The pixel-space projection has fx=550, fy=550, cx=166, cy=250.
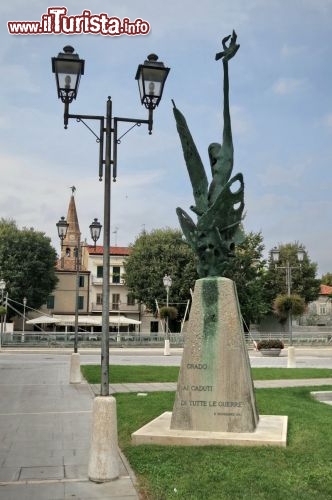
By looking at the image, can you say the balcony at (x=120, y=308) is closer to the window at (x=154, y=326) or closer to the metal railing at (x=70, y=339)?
the window at (x=154, y=326)

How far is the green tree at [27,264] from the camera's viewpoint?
2124 inches

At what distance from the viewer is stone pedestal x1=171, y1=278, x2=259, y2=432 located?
27.0ft

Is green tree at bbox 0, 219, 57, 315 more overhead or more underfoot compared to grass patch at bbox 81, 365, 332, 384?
more overhead

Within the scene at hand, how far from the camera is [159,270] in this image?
54.4 m

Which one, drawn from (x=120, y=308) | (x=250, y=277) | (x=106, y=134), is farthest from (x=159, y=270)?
(x=106, y=134)

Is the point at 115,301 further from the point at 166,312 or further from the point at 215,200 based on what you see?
the point at 215,200

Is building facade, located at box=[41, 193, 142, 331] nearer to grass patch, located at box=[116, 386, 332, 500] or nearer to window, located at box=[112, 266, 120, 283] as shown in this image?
window, located at box=[112, 266, 120, 283]

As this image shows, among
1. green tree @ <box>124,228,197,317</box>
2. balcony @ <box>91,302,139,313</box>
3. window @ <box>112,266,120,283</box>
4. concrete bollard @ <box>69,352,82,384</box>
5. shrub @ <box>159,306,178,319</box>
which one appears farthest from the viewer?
window @ <box>112,266,120,283</box>

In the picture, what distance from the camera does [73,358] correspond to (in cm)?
1734

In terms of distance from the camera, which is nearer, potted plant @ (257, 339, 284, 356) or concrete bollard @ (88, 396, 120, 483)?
concrete bollard @ (88, 396, 120, 483)

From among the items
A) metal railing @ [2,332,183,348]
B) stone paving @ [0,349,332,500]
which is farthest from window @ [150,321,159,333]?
stone paving @ [0,349,332,500]

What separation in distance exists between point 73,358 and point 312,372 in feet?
31.7

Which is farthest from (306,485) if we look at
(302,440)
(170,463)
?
(302,440)

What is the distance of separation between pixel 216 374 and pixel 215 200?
2823 mm
